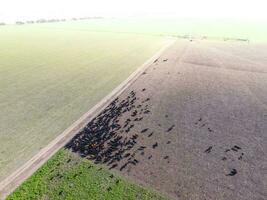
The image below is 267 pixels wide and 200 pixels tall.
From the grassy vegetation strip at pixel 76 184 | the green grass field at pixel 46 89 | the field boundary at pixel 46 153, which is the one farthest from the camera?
the green grass field at pixel 46 89

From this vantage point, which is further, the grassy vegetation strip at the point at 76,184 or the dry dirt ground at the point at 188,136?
the dry dirt ground at the point at 188,136

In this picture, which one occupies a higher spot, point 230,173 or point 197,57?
point 230,173

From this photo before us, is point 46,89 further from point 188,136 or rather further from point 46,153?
point 188,136

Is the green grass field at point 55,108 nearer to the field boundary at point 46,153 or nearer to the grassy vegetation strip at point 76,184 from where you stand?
the grassy vegetation strip at point 76,184

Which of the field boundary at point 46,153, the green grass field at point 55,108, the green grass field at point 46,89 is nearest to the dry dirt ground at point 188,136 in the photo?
the field boundary at point 46,153

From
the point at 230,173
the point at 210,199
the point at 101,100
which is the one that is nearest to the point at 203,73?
the point at 101,100

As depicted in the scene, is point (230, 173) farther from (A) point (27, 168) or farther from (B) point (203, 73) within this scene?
(B) point (203, 73)

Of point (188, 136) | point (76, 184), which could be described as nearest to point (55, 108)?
point (76, 184)
